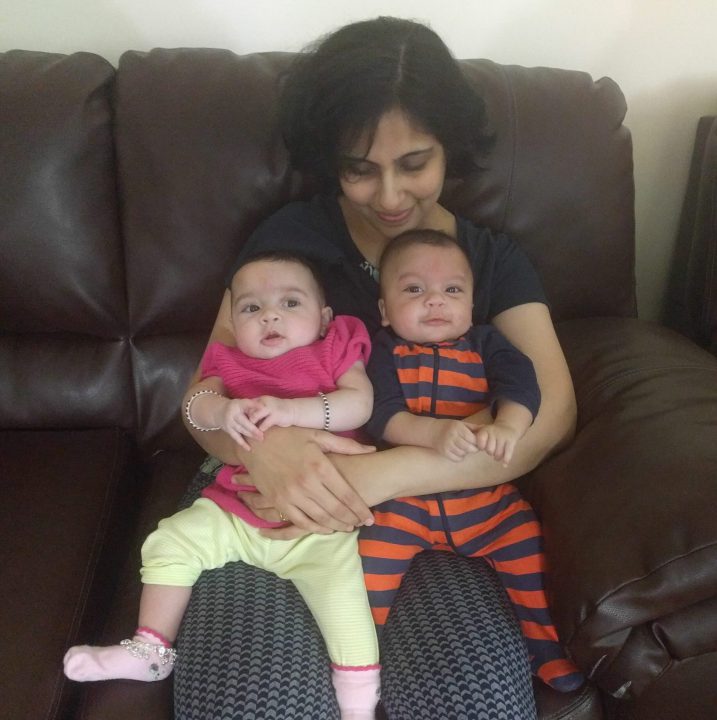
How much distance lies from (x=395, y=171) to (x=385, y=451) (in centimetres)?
49

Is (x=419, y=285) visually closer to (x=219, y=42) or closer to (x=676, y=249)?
(x=219, y=42)

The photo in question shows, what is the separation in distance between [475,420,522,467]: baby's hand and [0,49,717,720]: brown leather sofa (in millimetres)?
131

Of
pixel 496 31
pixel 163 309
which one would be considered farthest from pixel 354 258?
pixel 496 31

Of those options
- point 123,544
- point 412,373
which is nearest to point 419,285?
point 412,373

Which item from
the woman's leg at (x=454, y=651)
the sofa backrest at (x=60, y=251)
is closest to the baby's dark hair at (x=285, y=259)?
the sofa backrest at (x=60, y=251)

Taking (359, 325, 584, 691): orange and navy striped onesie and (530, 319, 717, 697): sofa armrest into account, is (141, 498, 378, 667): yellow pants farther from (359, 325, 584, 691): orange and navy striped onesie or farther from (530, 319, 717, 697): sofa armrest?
(530, 319, 717, 697): sofa armrest

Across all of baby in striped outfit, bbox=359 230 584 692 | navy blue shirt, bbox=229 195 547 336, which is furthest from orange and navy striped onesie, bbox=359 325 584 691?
navy blue shirt, bbox=229 195 547 336

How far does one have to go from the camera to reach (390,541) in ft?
3.59

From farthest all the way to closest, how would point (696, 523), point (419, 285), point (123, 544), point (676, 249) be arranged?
point (676, 249)
point (123, 544)
point (419, 285)
point (696, 523)

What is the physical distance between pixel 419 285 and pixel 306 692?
0.69 m

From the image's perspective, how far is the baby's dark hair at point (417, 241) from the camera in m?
1.22

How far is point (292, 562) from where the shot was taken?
1076mm

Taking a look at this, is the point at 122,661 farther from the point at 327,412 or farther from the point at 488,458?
the point at 488,458

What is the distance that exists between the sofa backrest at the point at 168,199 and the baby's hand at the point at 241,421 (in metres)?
0.43
